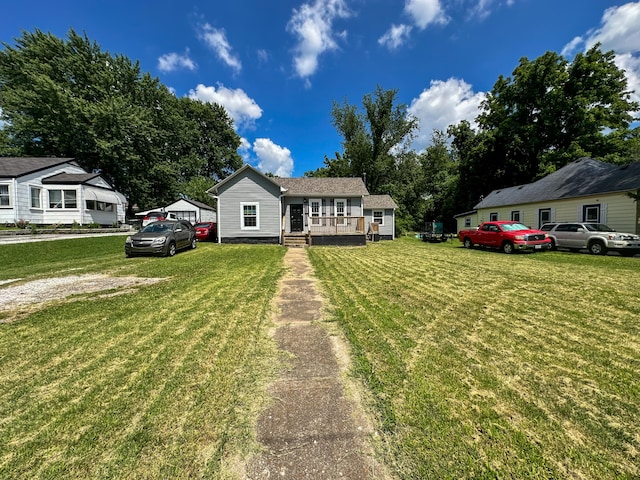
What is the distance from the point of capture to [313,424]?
2.10 m

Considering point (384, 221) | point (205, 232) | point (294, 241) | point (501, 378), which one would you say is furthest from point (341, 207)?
point (501, 378)

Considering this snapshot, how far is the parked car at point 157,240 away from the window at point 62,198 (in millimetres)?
13985

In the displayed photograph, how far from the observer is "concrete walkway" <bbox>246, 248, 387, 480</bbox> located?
169cm

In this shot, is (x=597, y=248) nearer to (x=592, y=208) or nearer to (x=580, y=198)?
(x=592, y=208)

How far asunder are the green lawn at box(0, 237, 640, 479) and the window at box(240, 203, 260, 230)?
11.0m

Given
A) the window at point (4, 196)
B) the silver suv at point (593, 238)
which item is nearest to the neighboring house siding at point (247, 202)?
the window at point (4, 196)

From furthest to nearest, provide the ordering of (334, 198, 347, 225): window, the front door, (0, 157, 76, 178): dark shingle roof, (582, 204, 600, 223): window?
1. (334, 198, 347, 225): window
2. the front door
3. (0, 157, 76, 178): dark shingle roof
4. (582, 204, 600, 223): window

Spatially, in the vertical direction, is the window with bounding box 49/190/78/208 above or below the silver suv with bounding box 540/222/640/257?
above

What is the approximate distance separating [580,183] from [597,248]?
7531 millimetres

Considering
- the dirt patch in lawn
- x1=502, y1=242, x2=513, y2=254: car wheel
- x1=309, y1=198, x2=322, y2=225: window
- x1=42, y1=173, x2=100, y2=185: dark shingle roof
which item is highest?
x1=42, y1=173, x2=100, y2=185: dark shingle roof

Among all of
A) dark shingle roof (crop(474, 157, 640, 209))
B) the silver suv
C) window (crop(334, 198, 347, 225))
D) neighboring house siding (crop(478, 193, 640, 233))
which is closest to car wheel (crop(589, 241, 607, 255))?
the silver suv

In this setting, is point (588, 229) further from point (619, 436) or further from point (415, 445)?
point (415, 445)

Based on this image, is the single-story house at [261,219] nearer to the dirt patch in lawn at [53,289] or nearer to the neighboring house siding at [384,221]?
the neighboring house siding at [384,221]

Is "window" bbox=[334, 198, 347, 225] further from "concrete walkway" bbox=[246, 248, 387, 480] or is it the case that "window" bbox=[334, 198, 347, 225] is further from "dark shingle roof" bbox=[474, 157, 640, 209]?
"concrete walkway" bbox=[246, 248, 387, 480]
